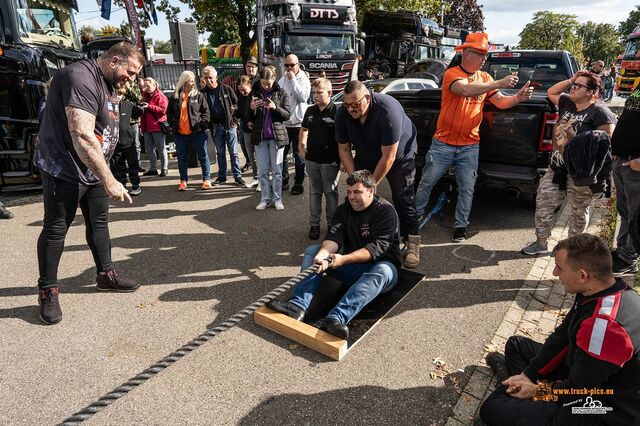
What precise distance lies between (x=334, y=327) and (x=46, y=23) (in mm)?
8029

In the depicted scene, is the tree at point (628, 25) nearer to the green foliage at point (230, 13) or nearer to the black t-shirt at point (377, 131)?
the green foliage at point (230, 13)

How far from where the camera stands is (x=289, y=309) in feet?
11.1

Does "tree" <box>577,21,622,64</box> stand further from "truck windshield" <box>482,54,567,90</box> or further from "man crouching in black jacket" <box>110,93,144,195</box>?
"man crouching in black jacket" <box>110,93,144,195</box>

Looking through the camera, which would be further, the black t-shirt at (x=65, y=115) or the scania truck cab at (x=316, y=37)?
the scania truck cab at (x=316, y=37)

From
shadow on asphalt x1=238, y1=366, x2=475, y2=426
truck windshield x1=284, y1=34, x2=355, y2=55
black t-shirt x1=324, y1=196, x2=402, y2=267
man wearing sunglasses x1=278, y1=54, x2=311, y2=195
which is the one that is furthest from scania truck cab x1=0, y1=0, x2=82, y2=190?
truck windshield x1=284, y1=34, x2=355, y2=55

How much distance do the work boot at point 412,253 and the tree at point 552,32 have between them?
58707mm

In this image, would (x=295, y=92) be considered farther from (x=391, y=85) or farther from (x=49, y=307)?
(x=49, y=307)

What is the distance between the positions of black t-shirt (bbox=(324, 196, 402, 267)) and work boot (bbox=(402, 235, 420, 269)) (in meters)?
0.73

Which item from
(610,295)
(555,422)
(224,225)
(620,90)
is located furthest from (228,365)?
(620,90)

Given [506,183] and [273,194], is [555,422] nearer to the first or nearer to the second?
[506,183]

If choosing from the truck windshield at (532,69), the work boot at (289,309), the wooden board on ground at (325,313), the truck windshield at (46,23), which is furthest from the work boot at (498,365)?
the truck windshield at (46,23)

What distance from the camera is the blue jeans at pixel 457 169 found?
473 cm

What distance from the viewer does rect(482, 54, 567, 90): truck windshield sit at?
757 cm

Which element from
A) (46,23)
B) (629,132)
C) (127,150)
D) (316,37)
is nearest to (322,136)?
(629,132)
